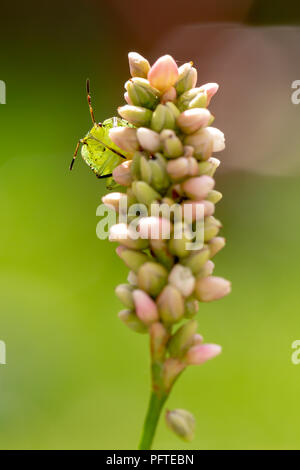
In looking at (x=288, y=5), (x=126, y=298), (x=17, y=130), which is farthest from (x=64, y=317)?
(x=288, y=5)

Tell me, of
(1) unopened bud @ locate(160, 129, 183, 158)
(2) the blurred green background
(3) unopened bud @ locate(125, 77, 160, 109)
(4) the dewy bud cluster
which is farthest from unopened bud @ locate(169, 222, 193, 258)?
(2) the blurred green background

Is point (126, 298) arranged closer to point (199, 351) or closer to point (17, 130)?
point (199, 351)

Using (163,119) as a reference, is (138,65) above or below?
above

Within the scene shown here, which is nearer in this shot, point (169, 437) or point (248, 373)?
point (169, 437)

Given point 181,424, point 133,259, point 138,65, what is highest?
point 138,65

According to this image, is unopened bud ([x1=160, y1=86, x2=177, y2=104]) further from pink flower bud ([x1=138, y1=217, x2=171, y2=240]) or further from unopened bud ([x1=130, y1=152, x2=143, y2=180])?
pink flower bud ([x1=138, y1=217, x2=171, y2=240])

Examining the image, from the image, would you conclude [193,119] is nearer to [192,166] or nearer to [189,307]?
[192,166]

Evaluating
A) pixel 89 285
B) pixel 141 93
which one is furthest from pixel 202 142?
pixel 89 285
